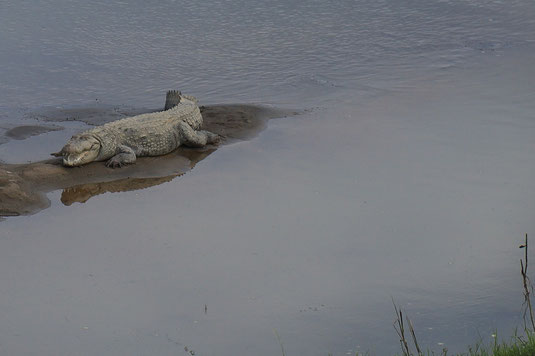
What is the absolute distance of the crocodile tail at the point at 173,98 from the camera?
1119 centimetres

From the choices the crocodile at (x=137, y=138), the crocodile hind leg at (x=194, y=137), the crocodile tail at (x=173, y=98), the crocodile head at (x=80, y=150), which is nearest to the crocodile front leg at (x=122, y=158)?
the crocodile at (x=137, y=138)

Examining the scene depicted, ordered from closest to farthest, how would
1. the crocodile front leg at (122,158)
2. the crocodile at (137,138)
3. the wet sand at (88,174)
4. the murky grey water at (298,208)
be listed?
1. the murky grey water at (298,208)
2. the wet sand at (88,174)
3. the crocodile at (137,138)
4. the crocodile front leg at (122,158)

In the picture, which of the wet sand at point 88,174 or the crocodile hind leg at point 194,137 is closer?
the wet sand at point 88,174

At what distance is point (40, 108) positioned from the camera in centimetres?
1223

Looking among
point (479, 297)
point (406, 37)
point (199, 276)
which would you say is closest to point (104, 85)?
point (406, 37)

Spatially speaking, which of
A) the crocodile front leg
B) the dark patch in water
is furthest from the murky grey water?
the crocodile front leg

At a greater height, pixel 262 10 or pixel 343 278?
pixel 262 10

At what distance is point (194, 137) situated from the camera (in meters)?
10.2

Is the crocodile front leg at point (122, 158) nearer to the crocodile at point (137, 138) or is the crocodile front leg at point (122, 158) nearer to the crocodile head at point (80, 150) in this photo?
the crocodile at point (137, 138)

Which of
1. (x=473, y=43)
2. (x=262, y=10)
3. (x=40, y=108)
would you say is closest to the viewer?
(x=40, y=108)

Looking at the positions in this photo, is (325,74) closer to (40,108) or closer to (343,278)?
(40,108)

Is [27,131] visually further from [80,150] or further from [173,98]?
[173,98]

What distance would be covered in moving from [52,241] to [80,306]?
137 centimetres

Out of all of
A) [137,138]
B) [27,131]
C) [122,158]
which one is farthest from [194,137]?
[27,131]
